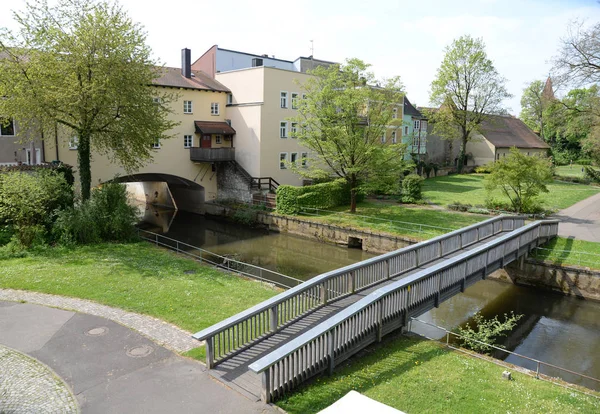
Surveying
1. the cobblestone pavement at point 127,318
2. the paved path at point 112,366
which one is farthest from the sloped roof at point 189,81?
the paved path at point 112,366

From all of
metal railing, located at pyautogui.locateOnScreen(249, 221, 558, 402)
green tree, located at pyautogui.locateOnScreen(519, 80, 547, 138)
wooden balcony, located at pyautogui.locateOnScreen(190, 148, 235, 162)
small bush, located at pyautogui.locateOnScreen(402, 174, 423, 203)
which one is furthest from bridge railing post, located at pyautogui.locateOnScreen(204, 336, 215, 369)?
green tree, located at pyautogui.locateOnScreen(519, 80, 547, 138)

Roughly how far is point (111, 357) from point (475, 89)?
4899cm

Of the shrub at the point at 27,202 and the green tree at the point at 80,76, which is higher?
the green tree at the point at 80,76

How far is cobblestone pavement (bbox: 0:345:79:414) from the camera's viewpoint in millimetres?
7805

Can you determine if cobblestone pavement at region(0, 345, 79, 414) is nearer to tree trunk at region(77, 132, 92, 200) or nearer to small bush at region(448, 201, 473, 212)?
tree trunk at region(77, 132, 92, 200)

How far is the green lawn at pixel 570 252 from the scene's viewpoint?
63.7 feet

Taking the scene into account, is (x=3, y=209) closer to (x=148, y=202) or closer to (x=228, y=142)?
(x=228, y=142)

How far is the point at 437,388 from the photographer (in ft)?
27.0

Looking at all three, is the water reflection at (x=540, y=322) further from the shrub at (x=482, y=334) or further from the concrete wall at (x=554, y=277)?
the shrub at (x=482, y=334)

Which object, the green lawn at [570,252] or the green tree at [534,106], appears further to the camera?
the green tree at [534,106]

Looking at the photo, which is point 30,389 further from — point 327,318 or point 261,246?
point 261,246

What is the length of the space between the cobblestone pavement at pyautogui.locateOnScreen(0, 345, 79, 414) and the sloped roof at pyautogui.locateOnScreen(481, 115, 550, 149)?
5093 centimetres

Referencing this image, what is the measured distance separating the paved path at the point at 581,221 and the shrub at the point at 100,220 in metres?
22.7

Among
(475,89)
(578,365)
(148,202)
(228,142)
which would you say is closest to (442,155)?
(475,89)
